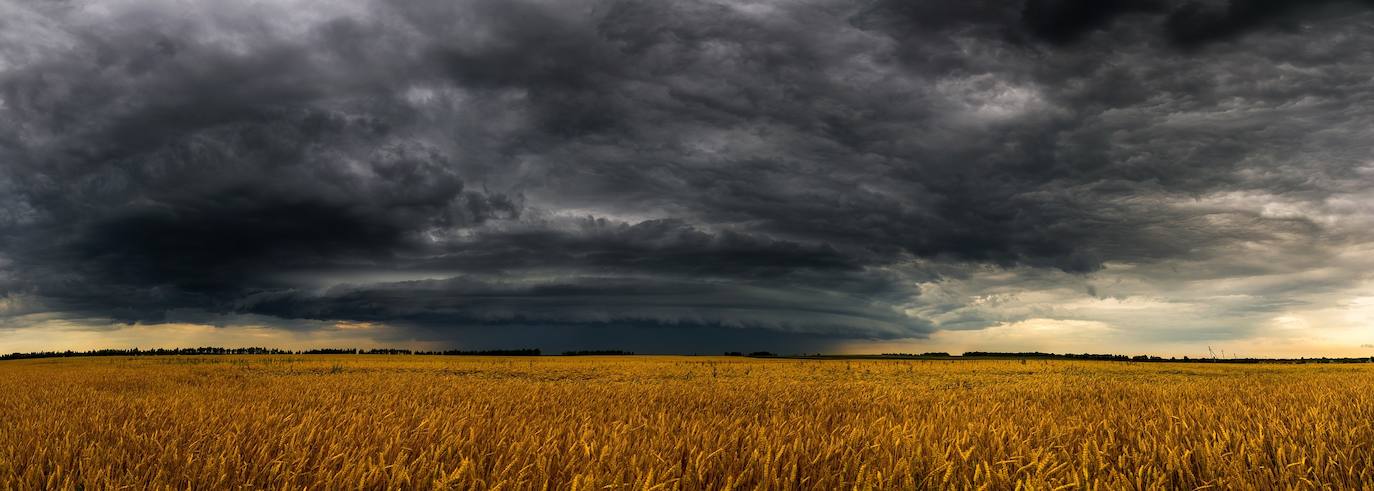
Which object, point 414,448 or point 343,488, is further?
point 414,448

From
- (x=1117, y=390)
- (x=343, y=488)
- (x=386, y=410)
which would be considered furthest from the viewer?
(x=1117, y=390)

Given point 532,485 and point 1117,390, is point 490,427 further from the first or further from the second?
point 1117,390

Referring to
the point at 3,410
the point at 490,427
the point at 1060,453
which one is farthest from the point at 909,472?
the point at 3,410

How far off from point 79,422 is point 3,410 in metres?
4.93

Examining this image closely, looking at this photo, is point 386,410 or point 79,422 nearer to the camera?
point 79,422

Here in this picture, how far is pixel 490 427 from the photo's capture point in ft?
23.3

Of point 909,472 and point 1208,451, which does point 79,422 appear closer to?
point 909,472

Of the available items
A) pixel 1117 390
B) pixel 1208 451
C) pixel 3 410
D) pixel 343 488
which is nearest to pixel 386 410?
pixel 343 488

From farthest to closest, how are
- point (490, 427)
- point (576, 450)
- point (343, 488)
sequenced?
point (490, 427) → point (576, 450) → point (343, 488)

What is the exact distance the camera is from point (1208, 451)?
5.47 m

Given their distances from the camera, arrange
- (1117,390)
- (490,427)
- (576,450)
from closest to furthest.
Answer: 1. (576,450)
2. (490,427)
3. (1117,390)

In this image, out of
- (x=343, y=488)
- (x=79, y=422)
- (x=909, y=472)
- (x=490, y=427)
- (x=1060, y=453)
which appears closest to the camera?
(x=343, y=488)

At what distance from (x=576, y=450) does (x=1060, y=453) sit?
12.9ft

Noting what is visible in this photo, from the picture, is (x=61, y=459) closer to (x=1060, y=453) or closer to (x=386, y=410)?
(x=386, y=410)
